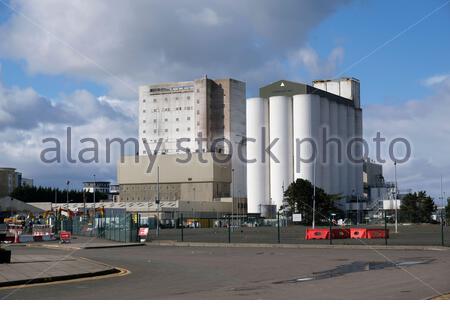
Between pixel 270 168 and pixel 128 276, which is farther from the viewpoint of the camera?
pixel 270 168

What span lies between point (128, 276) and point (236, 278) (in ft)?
11.6

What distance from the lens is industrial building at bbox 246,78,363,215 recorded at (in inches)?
6097

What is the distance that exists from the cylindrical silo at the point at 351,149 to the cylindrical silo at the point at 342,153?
209cm

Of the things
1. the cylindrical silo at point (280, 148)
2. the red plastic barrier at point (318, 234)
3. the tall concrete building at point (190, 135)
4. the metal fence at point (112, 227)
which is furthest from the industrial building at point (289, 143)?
the red plastic barrier at point (318, 234)

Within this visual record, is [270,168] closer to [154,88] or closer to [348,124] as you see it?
[348,124]

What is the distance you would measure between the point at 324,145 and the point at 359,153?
2173 cm

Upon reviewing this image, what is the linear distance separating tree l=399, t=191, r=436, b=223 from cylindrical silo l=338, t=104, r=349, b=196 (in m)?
22.2

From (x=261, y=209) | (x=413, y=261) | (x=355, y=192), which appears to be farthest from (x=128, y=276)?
(x=355, y=192)

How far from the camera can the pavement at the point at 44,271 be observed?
18000mm

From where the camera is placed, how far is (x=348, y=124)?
584 ft

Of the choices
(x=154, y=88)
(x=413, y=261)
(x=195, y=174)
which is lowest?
(x=413, y=261)

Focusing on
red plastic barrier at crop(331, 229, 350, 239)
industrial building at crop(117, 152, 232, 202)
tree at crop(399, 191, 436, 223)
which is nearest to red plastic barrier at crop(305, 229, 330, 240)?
red plastic barrier at crop(331, 229, 350, 239)

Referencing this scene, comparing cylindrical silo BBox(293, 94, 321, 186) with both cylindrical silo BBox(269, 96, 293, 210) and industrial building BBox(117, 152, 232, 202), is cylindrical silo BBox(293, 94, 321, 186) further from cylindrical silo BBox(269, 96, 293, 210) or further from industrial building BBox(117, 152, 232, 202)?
industrial building BBox(117, 152, 232, 202)
